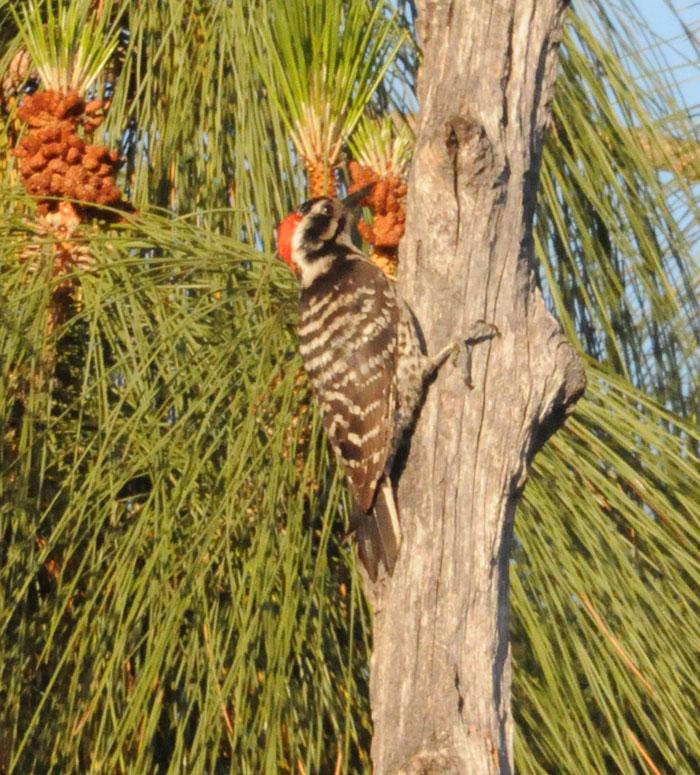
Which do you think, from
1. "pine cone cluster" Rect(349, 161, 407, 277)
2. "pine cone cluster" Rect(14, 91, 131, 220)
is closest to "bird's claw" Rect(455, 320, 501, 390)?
"pine cone cluster" Rect(349, 161, 407, 277)

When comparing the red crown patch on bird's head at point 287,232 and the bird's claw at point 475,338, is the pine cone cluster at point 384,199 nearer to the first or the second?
the red crown patch on bird's head at point 287,232

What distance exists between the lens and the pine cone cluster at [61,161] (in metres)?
2.57

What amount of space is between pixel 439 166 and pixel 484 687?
75cm

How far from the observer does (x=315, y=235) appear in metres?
2.84

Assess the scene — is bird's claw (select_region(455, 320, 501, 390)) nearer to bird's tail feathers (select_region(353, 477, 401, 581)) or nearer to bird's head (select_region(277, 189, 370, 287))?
bird's tail feathers (select_region(353, 477, 401, 581))

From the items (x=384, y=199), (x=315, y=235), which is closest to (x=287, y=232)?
(x=315, y=235)

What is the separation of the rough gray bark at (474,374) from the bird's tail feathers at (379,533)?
0.07 feet

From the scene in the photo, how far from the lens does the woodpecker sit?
218 cm

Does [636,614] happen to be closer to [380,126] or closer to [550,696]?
[550,696]

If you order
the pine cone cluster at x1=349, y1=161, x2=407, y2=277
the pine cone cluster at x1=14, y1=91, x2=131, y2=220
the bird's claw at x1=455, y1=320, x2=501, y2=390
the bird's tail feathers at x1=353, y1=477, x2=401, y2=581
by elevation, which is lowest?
the bird's tail feathers at x1=353, y1=477, x2=401, y2=581

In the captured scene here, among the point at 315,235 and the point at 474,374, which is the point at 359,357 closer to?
A: the point at 315,235

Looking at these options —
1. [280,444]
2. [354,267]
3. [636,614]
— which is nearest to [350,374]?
[354,267]

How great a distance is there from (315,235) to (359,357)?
0.91ft

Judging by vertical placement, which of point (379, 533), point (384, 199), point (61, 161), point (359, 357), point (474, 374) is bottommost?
point (379, 533)
